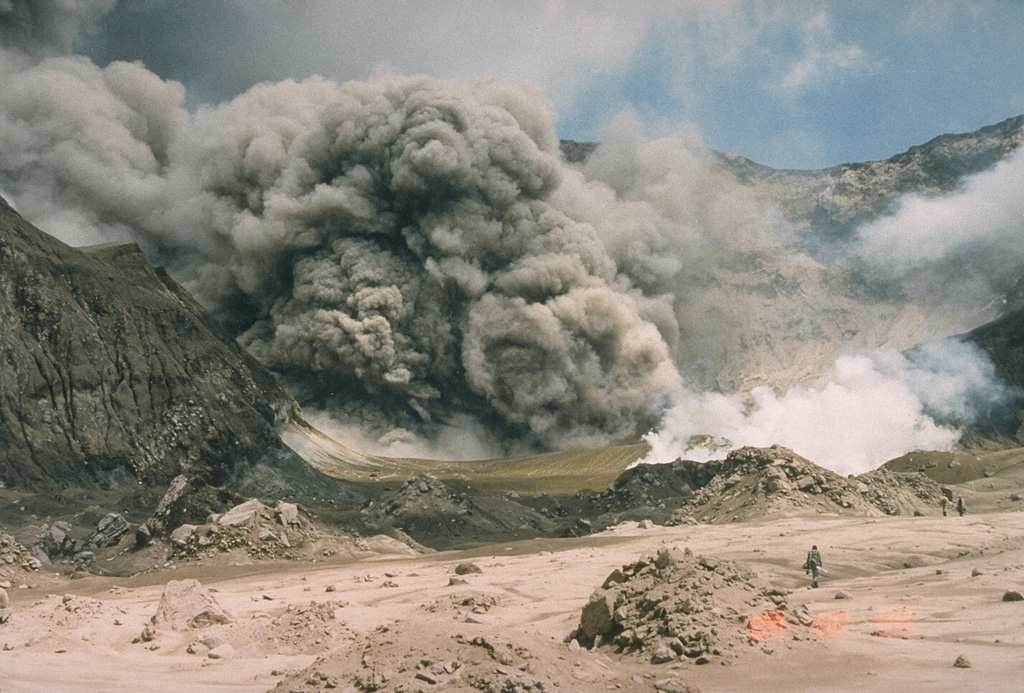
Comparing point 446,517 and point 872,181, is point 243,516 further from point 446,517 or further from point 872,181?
point 872,181

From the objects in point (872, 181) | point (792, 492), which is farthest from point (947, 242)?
point (792, 492)

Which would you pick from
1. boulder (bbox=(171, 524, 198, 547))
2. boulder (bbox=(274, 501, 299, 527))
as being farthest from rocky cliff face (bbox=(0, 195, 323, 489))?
boulder (bbox=(274, 501, 299, 527))

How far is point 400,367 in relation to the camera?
110m

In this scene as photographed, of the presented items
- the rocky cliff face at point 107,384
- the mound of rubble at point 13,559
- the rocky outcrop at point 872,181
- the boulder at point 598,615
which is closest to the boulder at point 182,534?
the mound of rubble at point 13,559

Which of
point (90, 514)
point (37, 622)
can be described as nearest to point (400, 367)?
point (90, 514)

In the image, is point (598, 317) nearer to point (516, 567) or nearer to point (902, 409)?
point (902, 409)

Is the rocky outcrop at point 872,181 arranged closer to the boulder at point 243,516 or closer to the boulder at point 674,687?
the boulder at point 243,516

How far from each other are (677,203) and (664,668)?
409ft

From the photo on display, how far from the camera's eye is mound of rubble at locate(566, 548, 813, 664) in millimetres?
13250

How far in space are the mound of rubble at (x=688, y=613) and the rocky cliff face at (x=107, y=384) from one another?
1885 inches

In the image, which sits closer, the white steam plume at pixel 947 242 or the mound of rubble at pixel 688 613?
the mound of rubble at pixel 688 613

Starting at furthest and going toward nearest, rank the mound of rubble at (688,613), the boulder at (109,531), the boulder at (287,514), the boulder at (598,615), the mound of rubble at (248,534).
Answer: the boulder at (287,514), the boulder at (109,531), the mound of rubble at (248,534), the boulder at (598,615), the mound of rubble at (688,613)

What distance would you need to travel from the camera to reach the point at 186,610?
16953mm

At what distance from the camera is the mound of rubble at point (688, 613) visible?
13.2 metres
